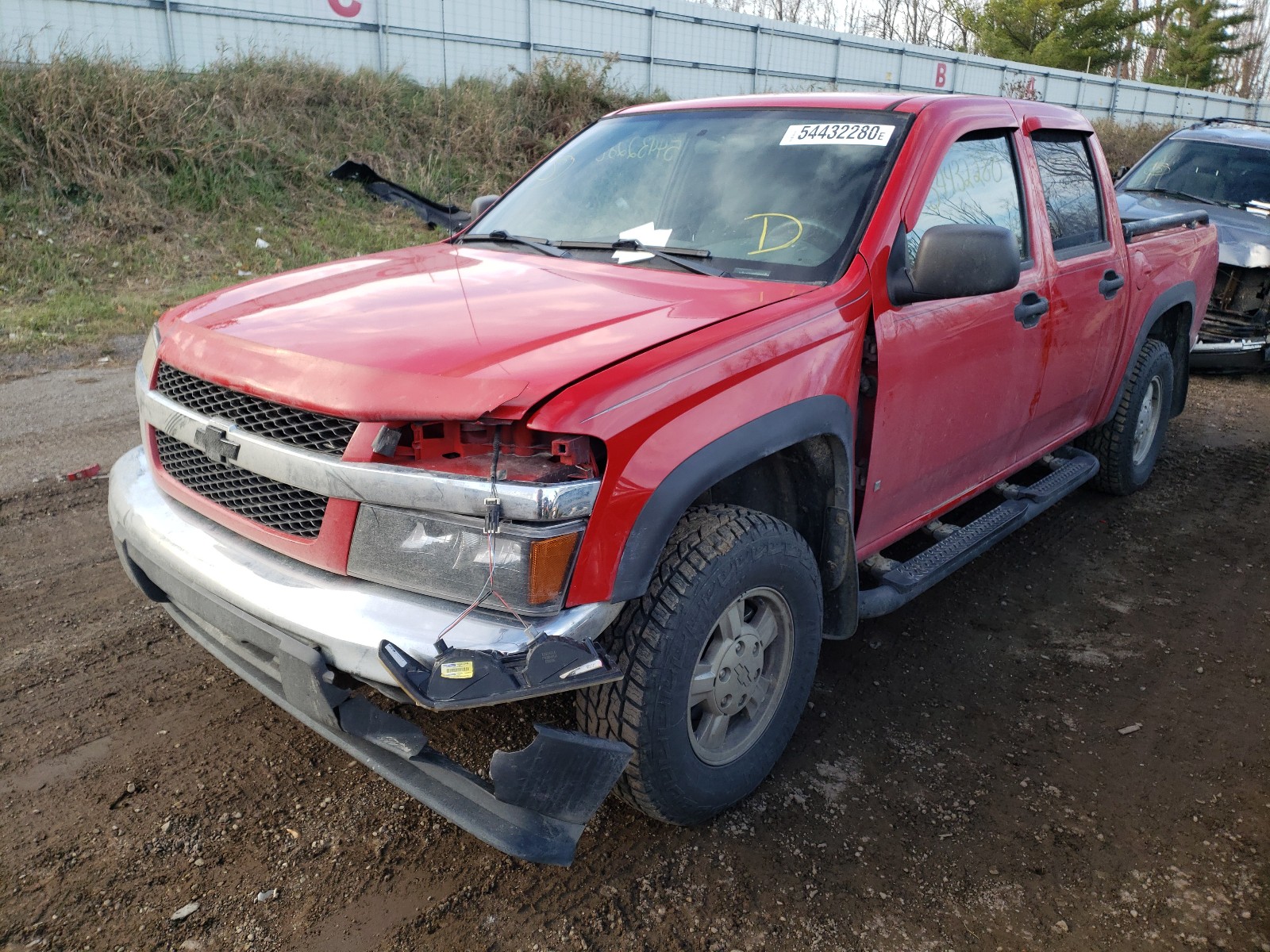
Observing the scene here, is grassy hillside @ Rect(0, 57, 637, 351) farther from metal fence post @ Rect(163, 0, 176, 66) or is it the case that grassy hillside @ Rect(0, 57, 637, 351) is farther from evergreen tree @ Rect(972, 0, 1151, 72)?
evergreen tree @ Rect(972, 0, 1151, 72)

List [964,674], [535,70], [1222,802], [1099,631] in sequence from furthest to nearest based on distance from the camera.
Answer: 1. [535,70]
2. [1099,631]
3. [964,674]
4. [1222,802]

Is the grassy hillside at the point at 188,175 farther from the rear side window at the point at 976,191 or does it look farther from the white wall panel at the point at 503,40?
the rear side window at the point at 976,191

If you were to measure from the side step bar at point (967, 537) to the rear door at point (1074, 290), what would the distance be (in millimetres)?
182

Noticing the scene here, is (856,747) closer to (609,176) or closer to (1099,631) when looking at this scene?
(1099,631)

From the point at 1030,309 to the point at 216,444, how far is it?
9.18ft

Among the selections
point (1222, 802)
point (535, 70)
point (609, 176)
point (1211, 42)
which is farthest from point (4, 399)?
→ point (1211, 42)

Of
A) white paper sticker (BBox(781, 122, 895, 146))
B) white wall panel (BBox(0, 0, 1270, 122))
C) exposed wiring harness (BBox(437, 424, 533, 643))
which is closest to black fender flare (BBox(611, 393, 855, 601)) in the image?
exposed wiring harness (BBox(437, 424, 533, 643))

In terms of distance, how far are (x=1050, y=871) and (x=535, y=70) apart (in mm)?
15337

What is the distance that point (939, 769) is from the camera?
2984mm

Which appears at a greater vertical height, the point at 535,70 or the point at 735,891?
the point at 535,70

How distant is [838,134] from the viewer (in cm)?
327

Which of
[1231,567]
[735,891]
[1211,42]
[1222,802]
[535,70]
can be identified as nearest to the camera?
[735,891]

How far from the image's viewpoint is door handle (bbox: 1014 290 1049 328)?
140 inches

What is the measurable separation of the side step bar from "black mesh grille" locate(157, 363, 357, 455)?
172 centimetres
